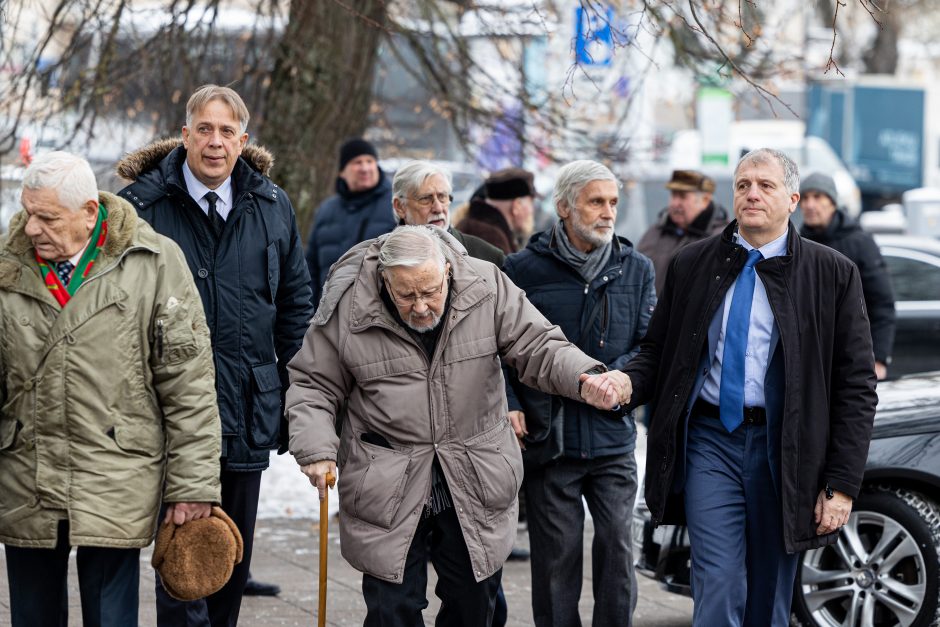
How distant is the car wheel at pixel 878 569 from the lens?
6.18 meters

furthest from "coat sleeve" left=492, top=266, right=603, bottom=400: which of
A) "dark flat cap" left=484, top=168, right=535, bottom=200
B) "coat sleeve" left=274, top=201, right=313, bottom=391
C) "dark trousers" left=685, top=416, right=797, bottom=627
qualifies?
"dark flat cap" left=484, top=168, right=535, bottom=200

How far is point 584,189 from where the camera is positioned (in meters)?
5.94

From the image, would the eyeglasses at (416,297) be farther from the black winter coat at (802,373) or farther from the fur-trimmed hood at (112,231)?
the black winter coat at (802,373)

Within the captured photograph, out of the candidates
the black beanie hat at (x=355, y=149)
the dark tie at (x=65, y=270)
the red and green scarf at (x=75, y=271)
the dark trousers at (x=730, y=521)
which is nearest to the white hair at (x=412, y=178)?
the dark trousers at (x=730, y=521)

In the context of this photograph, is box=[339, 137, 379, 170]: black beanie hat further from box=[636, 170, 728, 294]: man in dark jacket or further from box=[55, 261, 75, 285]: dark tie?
box=[55, 261, 75, 285]: dark tie

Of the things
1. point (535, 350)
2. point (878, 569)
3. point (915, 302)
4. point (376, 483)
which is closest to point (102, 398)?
point (376, 483)

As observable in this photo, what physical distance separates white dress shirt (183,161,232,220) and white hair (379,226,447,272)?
84 cm

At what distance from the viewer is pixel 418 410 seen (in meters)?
4.91

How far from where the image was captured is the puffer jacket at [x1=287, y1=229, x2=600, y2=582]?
16.1ft

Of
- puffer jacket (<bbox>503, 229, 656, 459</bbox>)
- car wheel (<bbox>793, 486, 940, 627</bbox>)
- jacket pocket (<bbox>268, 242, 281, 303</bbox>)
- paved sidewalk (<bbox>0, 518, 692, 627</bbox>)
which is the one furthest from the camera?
paved sidewalk (<bbox>0, 518, 692, 627</bbox>)

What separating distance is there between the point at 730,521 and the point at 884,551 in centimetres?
144

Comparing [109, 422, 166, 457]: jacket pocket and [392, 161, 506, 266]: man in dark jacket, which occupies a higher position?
[392, 161, 506, 266]: man in dark jacket

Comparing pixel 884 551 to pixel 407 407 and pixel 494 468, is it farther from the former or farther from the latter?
pixel 407 407

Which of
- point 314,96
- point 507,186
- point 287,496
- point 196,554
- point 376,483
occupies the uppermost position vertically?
point 314,96
